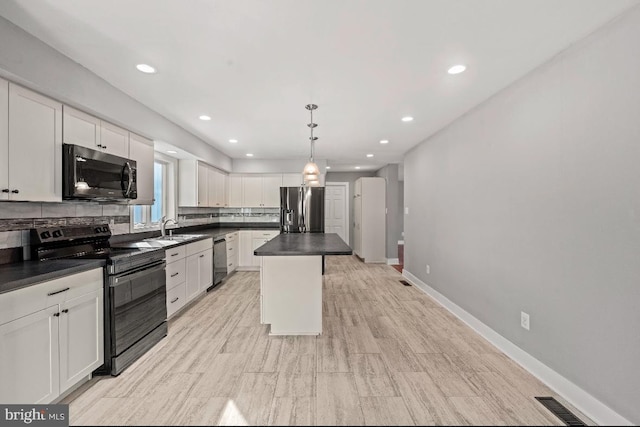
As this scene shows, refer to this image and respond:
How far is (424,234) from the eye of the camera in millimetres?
4699

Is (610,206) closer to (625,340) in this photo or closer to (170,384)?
(625,340)

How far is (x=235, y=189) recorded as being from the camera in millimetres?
6500

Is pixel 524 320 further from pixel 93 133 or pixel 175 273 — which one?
pixel 93 133

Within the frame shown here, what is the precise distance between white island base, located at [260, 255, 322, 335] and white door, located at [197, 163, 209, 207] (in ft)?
8.60

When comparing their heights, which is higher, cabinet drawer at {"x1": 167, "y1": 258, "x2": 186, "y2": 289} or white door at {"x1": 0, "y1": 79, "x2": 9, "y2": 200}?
white door at {"x1": 0, "y1": 79, "x2": 9, "y2": 200}

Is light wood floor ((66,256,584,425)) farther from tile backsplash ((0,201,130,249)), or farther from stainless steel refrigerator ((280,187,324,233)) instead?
stainless steel refrigerator ((280,187,324,233))

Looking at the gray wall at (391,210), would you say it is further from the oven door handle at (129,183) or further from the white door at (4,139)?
the white door at (4,139)

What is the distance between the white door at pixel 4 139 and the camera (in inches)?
73.4

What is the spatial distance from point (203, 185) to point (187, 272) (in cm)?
190

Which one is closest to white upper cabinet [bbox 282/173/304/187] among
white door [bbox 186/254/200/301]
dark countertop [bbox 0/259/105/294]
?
white door [bbox 186/254/200/301]

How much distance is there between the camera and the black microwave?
233 cm

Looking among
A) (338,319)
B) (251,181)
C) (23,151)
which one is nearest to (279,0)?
(23,151)

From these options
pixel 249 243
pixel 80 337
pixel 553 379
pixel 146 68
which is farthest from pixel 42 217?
pixel 553 379

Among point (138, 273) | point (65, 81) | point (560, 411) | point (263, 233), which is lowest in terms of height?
point (560, 411)
